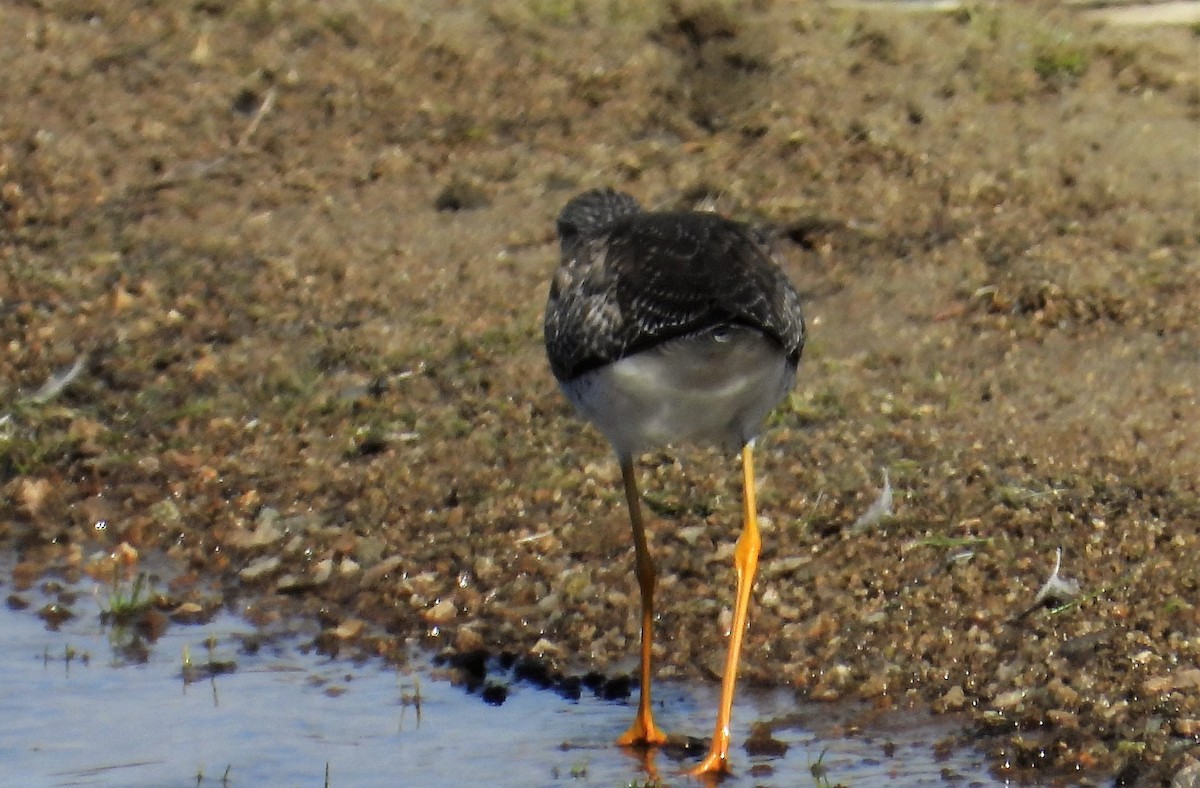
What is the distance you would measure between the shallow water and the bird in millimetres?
222

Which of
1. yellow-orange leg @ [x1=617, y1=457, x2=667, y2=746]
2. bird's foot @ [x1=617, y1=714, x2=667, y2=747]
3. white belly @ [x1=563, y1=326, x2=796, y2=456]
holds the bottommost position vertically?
bird's foot @ [x1=617, y1=714, x2=667, y2=747]

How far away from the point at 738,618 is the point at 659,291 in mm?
1102

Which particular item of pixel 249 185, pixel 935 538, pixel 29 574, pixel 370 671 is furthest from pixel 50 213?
pixel 935 538

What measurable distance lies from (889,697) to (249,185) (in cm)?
523

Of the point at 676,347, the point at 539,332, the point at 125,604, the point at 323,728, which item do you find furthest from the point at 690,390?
the point at 539,332

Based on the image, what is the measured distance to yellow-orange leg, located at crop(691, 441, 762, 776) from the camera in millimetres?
6438

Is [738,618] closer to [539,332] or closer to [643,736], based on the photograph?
[643,736]

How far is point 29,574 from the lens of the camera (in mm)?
8078

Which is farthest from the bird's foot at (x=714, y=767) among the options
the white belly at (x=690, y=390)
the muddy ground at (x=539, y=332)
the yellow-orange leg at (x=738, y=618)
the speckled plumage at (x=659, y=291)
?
the speckled plumage at (x=659, y=291)

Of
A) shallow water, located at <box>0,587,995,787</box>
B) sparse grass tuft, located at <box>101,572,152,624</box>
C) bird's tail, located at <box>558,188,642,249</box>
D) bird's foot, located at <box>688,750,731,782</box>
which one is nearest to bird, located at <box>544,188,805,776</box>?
bird's foot, located at <box>688,750,731,782</box>

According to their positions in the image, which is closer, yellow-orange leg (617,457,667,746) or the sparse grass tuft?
yellow-orange leg (617,457,667,746)

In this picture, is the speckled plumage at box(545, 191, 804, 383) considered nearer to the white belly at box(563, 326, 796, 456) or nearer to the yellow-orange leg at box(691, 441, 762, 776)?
the white belly at box(563, 326, 796, 456)

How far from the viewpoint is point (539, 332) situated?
373 inches

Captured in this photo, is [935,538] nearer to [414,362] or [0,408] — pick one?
[414,362]
